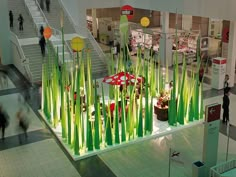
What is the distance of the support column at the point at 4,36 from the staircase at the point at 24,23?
2.99ft

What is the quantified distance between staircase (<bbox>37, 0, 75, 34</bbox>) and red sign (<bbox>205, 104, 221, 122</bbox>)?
17691 mm

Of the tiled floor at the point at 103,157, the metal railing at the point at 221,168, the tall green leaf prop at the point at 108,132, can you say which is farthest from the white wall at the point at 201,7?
the metal railing at the point at 221,168

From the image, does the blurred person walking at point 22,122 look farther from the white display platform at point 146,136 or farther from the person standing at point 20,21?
the person standing at point 20,21

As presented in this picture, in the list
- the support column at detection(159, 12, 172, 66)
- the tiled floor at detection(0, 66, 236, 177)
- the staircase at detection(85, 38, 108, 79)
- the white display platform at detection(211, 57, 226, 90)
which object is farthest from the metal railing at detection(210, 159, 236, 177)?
the support column at detection(159, 12, 172, 66)

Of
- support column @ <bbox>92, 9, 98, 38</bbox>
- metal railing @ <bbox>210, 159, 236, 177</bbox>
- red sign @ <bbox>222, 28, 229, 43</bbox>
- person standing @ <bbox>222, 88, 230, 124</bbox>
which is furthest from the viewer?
support column @ <bbox>92, 9, 98, 38</bbox>

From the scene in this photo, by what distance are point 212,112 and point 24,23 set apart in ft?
63.9

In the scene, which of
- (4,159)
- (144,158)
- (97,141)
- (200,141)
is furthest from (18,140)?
(200,141)

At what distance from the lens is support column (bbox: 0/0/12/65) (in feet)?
72.9

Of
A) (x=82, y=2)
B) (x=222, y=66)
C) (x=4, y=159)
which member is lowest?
(x=4, y=159)

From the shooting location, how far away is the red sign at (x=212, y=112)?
8.52m

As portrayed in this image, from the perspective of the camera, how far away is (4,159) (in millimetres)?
10852

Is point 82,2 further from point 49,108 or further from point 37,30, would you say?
point 49,108

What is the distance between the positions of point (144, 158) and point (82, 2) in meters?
15.8

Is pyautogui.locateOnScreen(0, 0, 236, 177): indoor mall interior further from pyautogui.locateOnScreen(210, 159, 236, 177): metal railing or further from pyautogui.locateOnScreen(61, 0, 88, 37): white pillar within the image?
pyautogui.locateOnScreen(61, 0, 88, 37): white pillar
